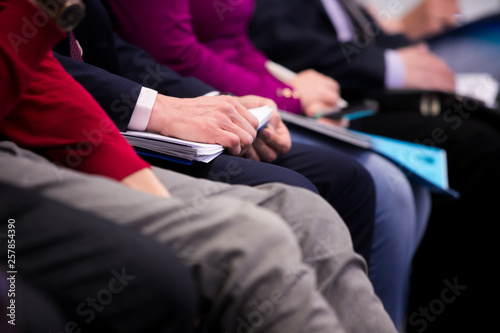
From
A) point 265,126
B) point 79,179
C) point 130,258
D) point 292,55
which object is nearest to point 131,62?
point 265,126

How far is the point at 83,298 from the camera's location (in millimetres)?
444

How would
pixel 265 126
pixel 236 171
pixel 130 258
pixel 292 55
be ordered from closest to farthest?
pixel 130 258
pixel 236 171
pixel 265 126
pixel 292 55

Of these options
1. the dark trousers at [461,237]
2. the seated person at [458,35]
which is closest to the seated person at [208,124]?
the dark trousers at [461,237]

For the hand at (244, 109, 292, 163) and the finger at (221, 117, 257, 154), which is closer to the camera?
the finger at (221, 117, 257, 154)

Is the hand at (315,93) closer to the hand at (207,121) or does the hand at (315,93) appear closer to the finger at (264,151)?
the finger at (264,151)

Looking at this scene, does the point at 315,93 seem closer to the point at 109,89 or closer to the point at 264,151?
the point at 264,151

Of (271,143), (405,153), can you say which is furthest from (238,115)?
(405,153)

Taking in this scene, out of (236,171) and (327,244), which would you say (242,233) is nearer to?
(327,244)

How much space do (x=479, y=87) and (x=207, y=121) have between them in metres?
1.18

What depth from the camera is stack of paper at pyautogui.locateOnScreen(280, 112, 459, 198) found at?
0.99 meters

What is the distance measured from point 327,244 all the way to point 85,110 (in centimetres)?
33

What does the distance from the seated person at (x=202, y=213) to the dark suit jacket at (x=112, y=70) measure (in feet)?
0.31

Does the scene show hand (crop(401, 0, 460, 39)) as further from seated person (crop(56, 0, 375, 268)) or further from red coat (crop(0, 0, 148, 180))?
red coat (crop(0, 0, 148, 180))

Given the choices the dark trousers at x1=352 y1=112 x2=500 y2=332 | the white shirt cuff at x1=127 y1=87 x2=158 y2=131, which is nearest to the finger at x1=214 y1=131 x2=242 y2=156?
the white shirt cuff at x1=127 y1=87 x2=158 y2=131
